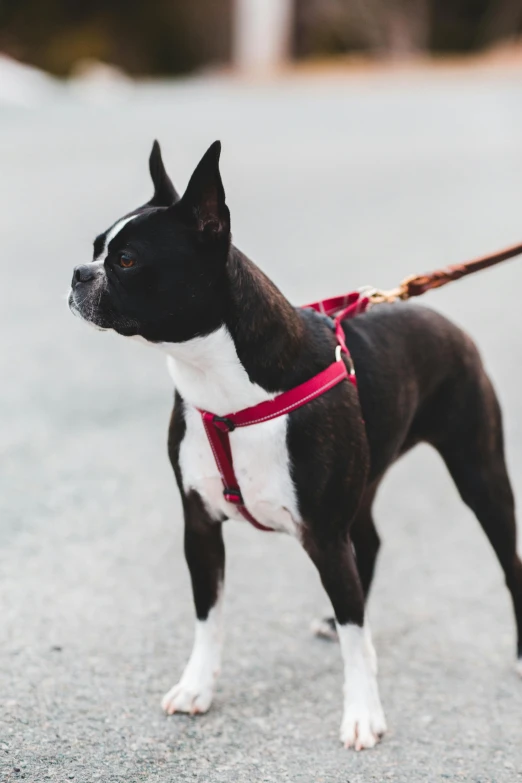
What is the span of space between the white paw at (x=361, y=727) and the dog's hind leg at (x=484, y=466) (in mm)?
703

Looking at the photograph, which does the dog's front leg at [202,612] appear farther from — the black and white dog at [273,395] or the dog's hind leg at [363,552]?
the dog's hind leg at [363,552]

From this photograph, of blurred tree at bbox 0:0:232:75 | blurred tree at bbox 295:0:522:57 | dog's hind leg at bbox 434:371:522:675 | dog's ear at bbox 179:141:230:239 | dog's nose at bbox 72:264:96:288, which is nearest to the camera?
dog's ear at bbox 179:141:230:239

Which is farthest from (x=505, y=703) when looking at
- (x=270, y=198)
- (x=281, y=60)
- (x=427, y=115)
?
(x=281, y=60)

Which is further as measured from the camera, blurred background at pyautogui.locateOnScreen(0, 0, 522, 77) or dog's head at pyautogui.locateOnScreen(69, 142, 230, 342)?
blurred background at pyautogui.locateOnScreen(0, 0, 522, 77)

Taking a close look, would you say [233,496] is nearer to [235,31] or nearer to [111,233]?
[111,233]

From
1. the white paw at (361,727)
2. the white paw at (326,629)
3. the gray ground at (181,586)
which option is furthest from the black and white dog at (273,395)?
the white paw at (326,629)

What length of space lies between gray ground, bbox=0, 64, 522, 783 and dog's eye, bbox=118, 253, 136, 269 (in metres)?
1.09

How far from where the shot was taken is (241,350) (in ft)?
9.71

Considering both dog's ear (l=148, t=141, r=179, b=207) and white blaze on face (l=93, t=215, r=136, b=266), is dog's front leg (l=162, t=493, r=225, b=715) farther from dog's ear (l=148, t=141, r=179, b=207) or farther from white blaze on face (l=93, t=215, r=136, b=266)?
dog's ear (l=148, t=141, r=179, b=207)

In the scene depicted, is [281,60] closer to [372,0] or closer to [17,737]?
[372,0]

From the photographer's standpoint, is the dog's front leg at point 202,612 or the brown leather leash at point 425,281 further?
the brown leather leash at point 425,281

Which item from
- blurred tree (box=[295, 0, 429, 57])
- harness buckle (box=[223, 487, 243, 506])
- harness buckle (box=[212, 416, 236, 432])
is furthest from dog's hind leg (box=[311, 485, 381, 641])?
blurred tree (box=[295, 0, 429, 57])

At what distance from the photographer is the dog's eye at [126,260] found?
9.46 feet

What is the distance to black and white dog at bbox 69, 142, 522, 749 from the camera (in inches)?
114
